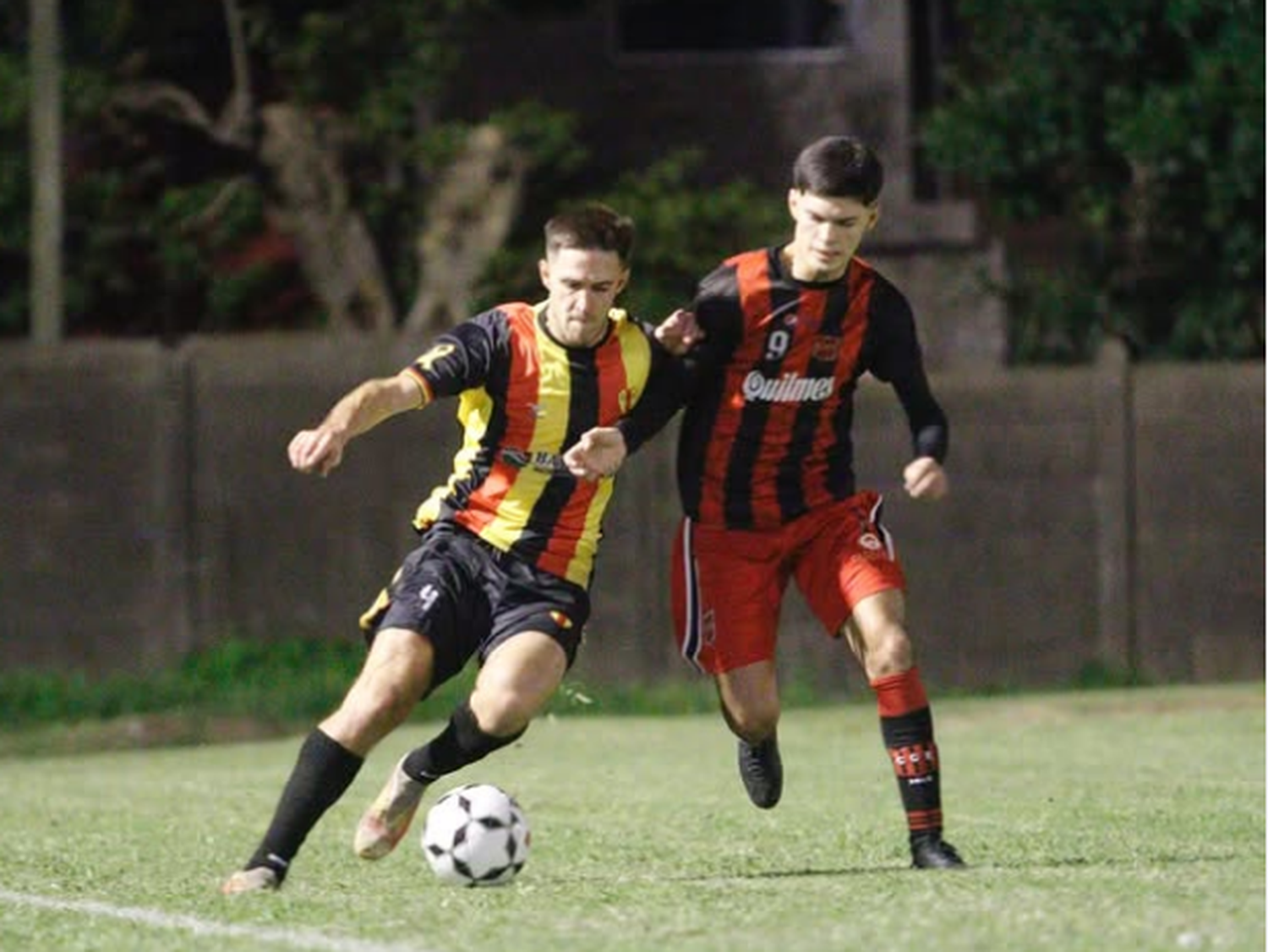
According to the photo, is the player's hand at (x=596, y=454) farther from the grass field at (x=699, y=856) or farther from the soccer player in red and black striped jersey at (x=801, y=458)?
the grass field at (x=699, y=856)

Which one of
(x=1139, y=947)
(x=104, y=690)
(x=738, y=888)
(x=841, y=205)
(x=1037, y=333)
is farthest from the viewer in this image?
(x=1037, y=333)

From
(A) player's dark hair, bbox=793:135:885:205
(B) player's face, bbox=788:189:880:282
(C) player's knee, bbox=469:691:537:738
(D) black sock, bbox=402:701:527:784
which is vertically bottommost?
(D) black sock, bbox=402:701:527:784

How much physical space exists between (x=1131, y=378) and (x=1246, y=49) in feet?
8.17

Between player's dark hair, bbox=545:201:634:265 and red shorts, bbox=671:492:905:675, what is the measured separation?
119 centimetres

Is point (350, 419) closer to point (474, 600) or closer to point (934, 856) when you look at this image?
point (474, 600)

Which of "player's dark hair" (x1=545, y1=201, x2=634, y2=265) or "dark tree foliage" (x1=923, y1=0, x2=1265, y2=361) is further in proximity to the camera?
"dark tree foliage" (x1=923, y1=0, x2=1265, y2=361)

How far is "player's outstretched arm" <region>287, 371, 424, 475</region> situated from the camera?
27.6 ft

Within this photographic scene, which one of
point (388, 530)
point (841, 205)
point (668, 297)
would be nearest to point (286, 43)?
point (668, 297)

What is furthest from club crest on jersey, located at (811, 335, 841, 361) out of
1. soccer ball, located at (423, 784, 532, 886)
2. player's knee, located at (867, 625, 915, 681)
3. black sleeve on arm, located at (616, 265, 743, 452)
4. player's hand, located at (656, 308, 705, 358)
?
soccer ball, located at (423, 784, 532, 886)

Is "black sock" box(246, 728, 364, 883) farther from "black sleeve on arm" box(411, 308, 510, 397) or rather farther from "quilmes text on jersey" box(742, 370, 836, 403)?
"quilmes text on jersey" box(742, 370, 836, 403)

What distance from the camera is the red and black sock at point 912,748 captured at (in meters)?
9.49

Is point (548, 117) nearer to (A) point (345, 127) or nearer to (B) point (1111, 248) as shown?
(A) point (345, 127)

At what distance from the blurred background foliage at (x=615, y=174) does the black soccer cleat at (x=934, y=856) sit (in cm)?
1261

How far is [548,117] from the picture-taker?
79.1 ft
